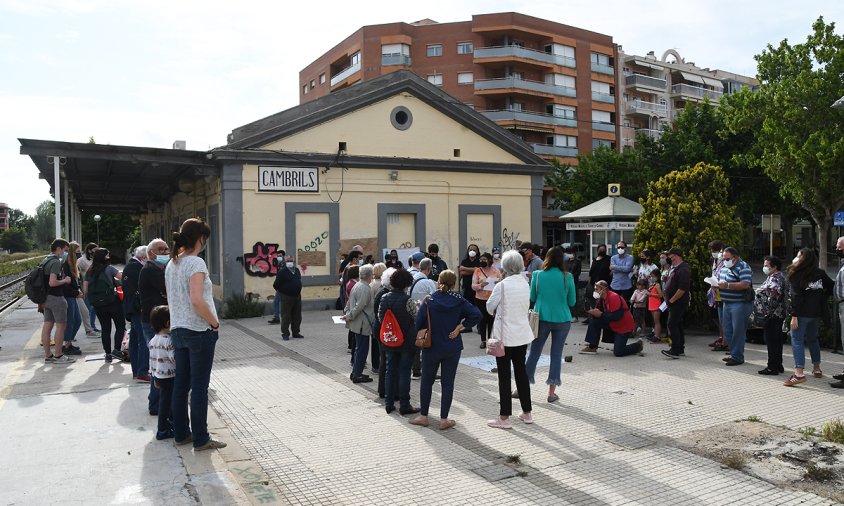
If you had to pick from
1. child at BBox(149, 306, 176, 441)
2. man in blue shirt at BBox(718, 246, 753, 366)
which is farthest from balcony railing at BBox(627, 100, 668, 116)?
child at BBox(149, 306, 176, 441)

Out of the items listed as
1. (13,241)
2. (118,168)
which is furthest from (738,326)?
(13,241)

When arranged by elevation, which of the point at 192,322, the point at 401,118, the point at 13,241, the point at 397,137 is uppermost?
the point at 401,118

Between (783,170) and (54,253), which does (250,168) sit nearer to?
(54,253)

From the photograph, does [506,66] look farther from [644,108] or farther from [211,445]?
[211,445]

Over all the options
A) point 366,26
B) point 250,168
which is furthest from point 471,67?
point 250,168

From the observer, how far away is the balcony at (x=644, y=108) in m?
57.0

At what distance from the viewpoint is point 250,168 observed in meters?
16.6

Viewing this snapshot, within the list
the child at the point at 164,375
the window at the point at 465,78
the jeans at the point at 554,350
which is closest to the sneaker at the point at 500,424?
the jeans at the point at 554,350

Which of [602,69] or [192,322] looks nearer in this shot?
[192,322]

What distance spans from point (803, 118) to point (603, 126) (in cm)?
2445

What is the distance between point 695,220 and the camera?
12094mm

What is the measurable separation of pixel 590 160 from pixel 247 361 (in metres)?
31.9

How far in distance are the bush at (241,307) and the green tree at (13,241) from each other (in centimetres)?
8792

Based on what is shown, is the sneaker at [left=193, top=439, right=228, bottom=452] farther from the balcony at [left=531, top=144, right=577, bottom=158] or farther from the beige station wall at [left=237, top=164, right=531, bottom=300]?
the balcony at [left=531, top=144, right=577, bottom=158]
